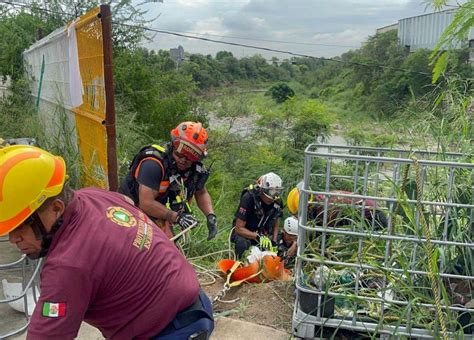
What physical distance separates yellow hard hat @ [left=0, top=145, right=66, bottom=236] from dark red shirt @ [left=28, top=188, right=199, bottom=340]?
0.41ft

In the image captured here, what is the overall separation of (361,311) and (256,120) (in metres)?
20.0

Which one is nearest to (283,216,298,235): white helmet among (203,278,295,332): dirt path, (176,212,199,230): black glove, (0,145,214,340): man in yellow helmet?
(176,212,199,230): black glove

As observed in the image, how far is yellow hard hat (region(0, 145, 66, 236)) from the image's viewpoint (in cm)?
152

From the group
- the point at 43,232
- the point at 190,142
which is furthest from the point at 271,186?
the point at 43,232

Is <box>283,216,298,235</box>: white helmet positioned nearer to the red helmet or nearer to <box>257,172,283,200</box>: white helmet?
<box>257,172,283,200</box>: white helmet

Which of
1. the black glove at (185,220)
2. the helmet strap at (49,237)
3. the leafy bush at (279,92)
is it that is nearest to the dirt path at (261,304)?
the black glove at (185,220)

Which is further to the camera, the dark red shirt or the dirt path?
the dirt path

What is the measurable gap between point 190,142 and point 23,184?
2417 mm

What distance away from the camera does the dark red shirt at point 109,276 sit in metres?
1.55

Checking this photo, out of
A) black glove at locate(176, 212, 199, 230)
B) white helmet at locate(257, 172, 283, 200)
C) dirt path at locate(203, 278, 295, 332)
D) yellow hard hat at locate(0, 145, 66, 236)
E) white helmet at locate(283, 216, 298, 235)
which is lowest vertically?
white helmet at locate(283, 216, 298, 235)

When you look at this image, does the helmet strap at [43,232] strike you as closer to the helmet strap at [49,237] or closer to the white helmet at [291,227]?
the helmet strap at [49,237]

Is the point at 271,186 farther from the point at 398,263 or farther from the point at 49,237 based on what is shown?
the point at 49,237

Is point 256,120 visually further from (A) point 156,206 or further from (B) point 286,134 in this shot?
(A) point 156,206

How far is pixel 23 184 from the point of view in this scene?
1.53 m
